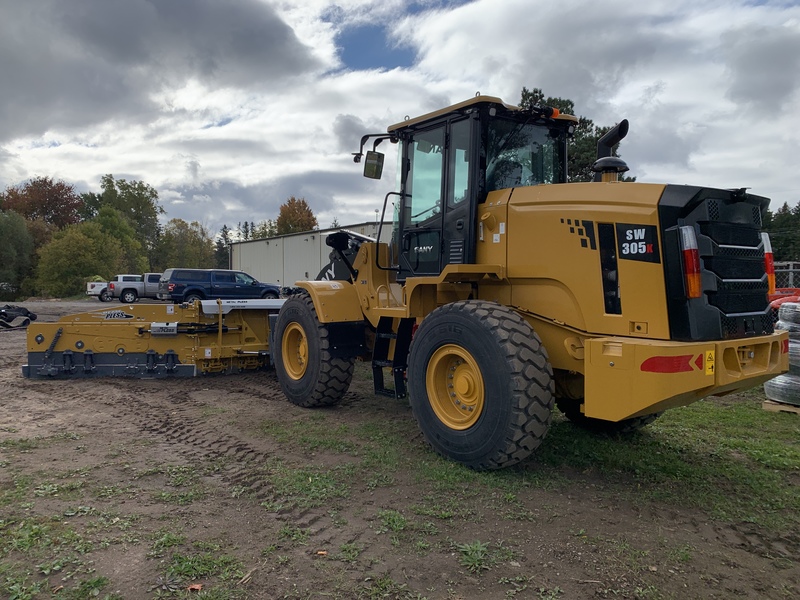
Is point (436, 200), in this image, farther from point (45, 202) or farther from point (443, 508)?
point (45, 202)

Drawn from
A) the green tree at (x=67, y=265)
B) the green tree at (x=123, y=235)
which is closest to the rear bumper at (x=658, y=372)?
the green tree at (x=67, y=265)

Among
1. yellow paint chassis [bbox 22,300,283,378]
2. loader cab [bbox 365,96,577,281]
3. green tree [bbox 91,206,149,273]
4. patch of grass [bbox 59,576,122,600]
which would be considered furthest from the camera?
green tree [bbox 91,206,149,273]

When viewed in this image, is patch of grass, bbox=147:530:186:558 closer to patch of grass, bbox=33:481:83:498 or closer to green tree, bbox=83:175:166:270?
patch of grass, bbox=33:481:83:498

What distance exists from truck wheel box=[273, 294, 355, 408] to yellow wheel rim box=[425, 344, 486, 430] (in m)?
1.94

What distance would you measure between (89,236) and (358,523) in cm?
5079

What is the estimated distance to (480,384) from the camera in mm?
4535

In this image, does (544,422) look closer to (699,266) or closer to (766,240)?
(699,266)

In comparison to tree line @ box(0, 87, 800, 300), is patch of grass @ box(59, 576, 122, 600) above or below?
below

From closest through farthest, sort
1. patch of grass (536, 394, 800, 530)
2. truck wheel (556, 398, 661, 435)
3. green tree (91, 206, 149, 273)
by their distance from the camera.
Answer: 1. patch of grass (536, 394, 800, 530)
2. truck wheel (556, 398, 661, 435)
3. green tree (91, 206, 149, 273)

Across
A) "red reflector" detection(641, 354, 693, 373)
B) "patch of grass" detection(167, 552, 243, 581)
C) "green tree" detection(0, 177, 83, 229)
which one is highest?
"green tree" detection(0, 177, 83, 229)

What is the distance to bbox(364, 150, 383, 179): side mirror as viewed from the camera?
629cm

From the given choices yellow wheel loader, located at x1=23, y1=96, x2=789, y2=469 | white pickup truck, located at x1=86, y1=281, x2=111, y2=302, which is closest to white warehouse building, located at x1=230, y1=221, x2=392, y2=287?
white pickup truck, located at x1=86, y1=281, x2=111, y2=302

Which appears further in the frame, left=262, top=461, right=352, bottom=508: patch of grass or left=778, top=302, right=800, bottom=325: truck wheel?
left=778, top=302, right=800, bottom=325: truck wheel

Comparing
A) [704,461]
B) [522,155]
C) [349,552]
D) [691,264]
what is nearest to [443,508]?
[349,552]
